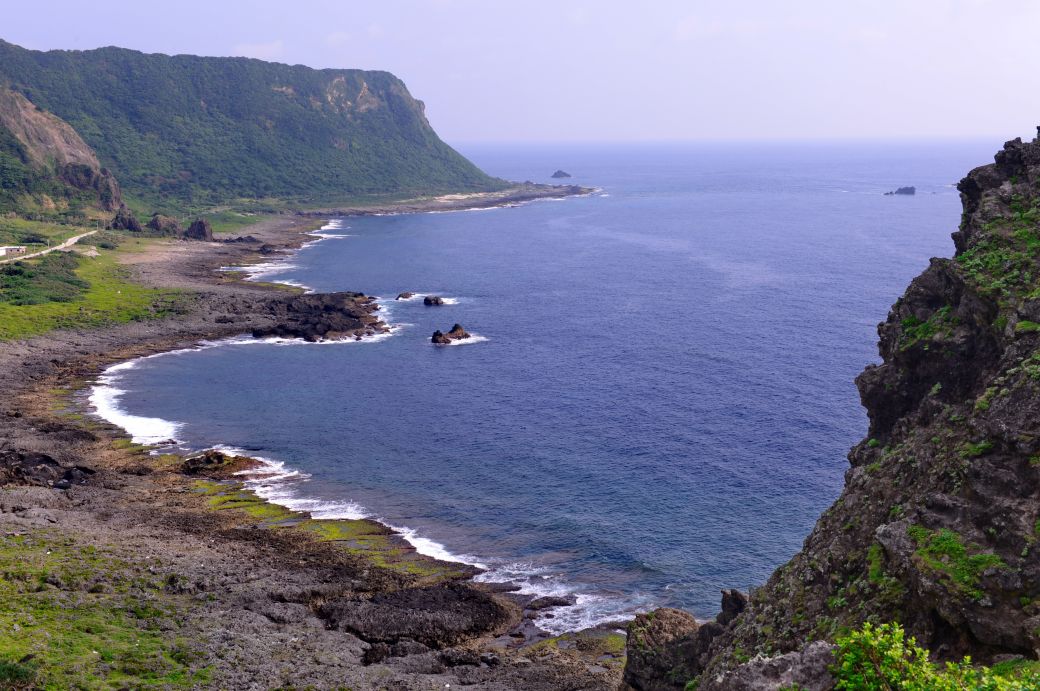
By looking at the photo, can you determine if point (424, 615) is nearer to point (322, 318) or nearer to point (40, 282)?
point (322, 318)

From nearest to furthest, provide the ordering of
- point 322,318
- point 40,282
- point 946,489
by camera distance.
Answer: point 946,489 < point 322,318 < point 40,282

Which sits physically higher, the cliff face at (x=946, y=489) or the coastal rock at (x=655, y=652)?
the cliff face at (x=946, y=489)

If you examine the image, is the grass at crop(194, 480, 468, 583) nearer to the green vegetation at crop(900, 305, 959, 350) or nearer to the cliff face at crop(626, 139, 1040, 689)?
the cliff face at crop(626, 139, 1040, 689)

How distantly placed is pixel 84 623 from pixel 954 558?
4487 centimetres

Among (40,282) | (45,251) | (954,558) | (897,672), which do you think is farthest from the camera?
(45,251)

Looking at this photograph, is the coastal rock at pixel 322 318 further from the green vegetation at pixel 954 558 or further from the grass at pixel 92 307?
the green vegetation at pixel 954 558

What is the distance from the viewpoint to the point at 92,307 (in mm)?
146375

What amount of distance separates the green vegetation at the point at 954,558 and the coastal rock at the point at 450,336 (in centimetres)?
10359

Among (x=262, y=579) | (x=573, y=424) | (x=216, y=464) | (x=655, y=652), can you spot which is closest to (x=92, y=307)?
(x=216, y=464)

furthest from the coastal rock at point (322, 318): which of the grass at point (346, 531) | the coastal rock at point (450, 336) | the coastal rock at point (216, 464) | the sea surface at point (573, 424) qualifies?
the grass at point (346, 531)

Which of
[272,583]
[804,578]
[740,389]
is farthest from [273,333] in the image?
[804,578]

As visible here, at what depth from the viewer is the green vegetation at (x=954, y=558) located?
108 feet

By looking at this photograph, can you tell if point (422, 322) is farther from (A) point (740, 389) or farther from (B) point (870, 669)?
(B) point (870, 669)

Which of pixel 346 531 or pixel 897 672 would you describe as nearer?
pixel 897 672
